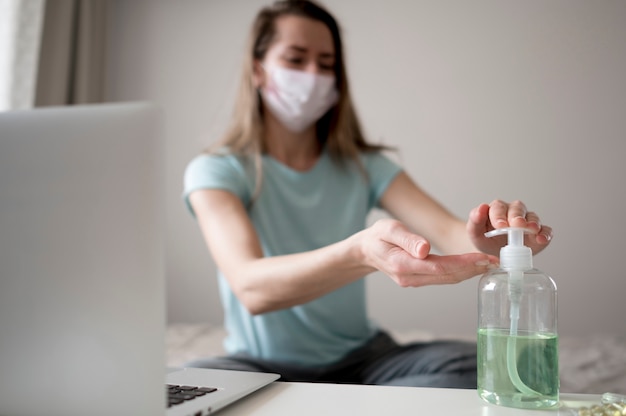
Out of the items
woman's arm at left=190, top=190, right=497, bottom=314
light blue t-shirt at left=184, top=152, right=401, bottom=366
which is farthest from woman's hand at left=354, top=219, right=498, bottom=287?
light blue t-shirt at left=184, top=152, right=401, bottom=366

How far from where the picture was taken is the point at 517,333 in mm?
571

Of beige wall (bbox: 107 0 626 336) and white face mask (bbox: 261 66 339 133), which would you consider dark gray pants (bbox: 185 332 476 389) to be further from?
beige wall (bbox: 107 0 626 336)

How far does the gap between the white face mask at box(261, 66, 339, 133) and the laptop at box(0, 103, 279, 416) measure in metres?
0.97

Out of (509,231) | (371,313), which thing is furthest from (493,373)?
(371,313)

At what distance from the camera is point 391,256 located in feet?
2.18

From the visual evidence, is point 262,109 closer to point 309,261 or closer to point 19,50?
point 309,261

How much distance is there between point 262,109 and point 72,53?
4.78ft

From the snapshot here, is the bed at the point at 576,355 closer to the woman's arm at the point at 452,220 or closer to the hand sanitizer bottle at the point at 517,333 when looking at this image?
the woman's arm at the point at 452,220

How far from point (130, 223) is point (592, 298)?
247cm

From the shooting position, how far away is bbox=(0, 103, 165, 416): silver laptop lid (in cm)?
45

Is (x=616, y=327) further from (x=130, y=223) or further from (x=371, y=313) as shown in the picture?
(x=130, y=223)

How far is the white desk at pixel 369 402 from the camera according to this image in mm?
553

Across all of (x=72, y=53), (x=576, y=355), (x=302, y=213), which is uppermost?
(x=72, y=53)

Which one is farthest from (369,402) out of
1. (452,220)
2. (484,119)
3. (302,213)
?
(484,119)
